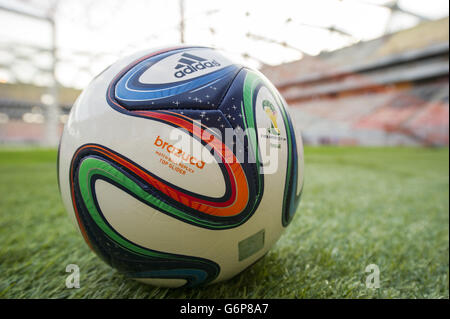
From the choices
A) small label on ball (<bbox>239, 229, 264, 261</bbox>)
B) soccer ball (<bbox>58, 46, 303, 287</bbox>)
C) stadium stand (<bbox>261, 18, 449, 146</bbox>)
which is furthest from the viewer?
stadium stand (<bbox>261, 18, 449, 146</bbox>)

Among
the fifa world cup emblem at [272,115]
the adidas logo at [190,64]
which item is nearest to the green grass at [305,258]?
the fifa world cup emblem at [272,115]

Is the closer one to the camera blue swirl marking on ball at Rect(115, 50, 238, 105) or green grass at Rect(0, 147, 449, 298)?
blue swirl marking on ball at Rect(115, 50, 238, 105)

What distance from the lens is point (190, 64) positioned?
0.71 metres

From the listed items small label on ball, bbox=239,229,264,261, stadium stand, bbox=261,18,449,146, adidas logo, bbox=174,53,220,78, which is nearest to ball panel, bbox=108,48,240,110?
adidas logo, bbox=174,53,220,78

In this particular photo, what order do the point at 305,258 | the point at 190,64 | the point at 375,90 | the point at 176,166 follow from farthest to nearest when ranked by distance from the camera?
the point at 375,90 → the point at 305,258 → the point at 190,64 → the point at 176,166

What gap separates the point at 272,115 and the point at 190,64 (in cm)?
27

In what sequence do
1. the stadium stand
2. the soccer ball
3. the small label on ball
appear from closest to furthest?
the soccer ball < the small label on ball < the stadium stand

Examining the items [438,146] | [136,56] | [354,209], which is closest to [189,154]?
[136,56]

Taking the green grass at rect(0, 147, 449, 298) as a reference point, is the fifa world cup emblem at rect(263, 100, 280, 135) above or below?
above

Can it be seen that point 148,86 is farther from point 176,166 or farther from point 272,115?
point 272,115

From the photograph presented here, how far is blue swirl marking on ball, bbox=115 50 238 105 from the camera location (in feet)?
2.13

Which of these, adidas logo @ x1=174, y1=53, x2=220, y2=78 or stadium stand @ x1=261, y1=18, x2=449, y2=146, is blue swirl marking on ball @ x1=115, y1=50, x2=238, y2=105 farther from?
stadium stand @ x1=261, y1=18, x2=449, y2=146

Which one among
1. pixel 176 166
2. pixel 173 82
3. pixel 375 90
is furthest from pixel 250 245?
pixel 375 90

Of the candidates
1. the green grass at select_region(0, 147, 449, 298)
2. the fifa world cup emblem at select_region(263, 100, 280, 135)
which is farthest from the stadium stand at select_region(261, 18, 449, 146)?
the fifa world cup emblem at select_region(263, 100, 280, 135)
